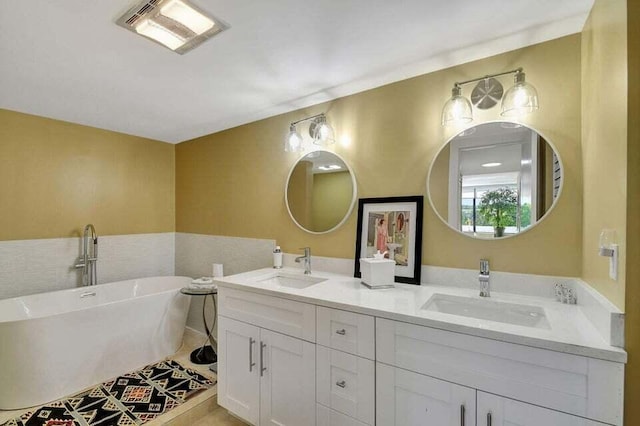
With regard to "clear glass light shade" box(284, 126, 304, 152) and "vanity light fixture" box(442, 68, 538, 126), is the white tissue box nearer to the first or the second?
"vanity light fixture" box(442, 68, 538, 126)

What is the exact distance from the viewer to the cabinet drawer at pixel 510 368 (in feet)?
3.07

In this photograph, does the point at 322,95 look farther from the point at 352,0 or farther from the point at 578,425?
the point at 578,425

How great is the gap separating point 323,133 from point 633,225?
1.72 metres

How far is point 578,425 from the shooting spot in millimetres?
965

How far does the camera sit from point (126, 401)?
2.05 meters

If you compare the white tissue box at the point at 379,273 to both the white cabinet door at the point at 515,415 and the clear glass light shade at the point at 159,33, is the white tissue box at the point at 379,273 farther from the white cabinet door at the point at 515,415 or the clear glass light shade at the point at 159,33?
the clear glass light shade at the point at 159,33

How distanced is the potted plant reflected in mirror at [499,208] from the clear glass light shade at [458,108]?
453 millimetres

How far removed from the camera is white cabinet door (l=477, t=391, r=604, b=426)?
0.98m

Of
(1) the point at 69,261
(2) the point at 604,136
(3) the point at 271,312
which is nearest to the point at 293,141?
(3) the point at 271,312

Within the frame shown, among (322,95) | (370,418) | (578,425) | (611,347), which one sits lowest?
(370,418)

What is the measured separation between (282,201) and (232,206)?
0.70 m

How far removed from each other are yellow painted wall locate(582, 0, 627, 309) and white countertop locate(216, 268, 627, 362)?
0.54 ft

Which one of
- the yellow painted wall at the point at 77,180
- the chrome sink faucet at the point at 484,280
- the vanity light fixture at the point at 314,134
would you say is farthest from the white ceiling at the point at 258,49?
the chrome sink faucet at the point at 484,280

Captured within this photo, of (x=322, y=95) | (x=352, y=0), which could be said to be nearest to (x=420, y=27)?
(x=352, y=0)
